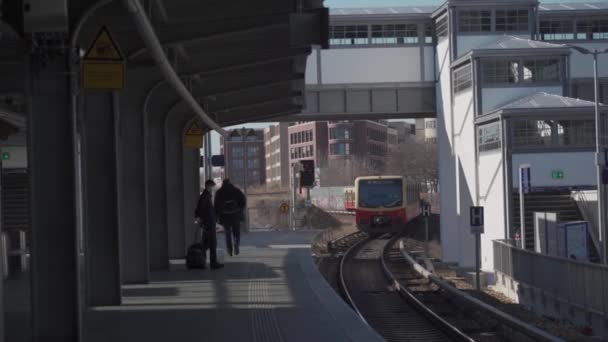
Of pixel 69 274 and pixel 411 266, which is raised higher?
pixel 69 274

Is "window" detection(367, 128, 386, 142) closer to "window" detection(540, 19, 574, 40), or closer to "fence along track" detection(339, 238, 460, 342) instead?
"window" detection(540, 19, 574, 40)

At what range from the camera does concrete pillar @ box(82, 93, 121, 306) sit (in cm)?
1146

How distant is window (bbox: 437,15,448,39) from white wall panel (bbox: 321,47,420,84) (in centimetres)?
215

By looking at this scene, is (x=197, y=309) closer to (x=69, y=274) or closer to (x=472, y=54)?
(x=69, y=274)

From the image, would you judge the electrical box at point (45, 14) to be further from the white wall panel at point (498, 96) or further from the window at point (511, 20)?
the window at point (511, 20)

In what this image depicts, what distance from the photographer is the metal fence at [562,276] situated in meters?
16.3

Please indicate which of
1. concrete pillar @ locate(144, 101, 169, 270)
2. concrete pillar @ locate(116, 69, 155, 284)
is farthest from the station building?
concrete pillar @ locate(116, 69, 155, 284)

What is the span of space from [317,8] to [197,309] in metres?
4.07

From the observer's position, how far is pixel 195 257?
17.0m

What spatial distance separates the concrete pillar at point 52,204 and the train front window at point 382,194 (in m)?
36.1

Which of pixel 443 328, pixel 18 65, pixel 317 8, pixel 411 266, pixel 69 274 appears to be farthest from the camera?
pixel 411 266

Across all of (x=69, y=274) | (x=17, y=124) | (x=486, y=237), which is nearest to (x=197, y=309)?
Result: (x=69, y=274)

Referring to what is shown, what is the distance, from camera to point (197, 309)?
39.1ft

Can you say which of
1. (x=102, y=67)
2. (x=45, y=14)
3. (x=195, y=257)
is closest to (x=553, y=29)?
(x=195, y=257)
